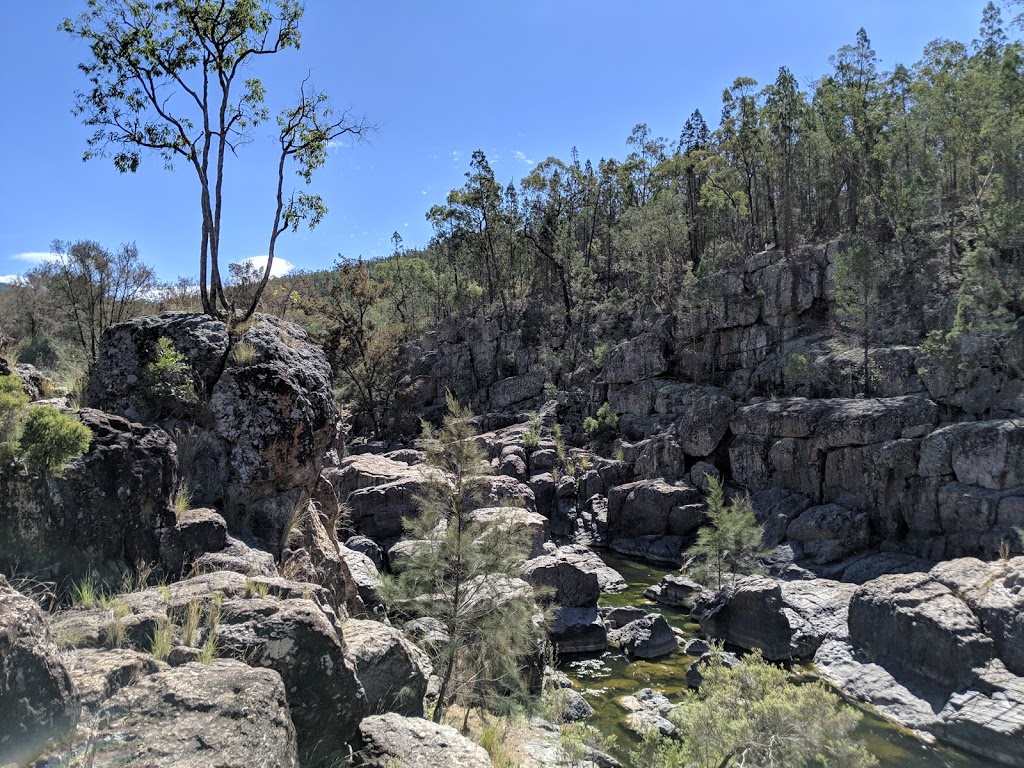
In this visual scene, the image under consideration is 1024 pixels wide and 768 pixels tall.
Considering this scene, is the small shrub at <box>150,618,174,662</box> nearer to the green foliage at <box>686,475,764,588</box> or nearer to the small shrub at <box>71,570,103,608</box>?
the small shrub at <box>71,570,103,608</box>

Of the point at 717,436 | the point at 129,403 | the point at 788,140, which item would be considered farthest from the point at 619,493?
the point at 788,140

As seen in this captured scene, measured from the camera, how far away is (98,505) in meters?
6.10

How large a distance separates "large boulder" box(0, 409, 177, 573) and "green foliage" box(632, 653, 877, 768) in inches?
255

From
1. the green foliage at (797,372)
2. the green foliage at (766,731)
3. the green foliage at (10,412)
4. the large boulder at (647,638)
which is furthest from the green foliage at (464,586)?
the green foliage at (797,372)

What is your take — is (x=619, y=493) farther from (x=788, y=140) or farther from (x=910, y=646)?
(x=788, y=140)

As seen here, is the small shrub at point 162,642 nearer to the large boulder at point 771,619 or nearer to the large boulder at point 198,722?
the large boulder at point 198,722

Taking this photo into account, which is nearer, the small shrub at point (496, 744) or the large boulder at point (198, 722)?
the large boulder at point (198, 722)

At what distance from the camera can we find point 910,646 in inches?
556

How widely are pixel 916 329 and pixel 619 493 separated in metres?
17.2

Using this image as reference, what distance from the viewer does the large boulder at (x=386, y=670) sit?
6.63 meters

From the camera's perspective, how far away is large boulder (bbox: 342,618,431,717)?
21.7 ft

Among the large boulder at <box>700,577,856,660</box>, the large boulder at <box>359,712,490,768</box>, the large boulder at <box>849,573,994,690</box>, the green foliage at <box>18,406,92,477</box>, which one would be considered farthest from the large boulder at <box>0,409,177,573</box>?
the large boulder at <box>849,573,994,690</box>

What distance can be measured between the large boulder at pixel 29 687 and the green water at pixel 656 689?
339 inches

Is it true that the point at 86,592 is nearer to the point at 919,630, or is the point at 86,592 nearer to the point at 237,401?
the point at 237,401
